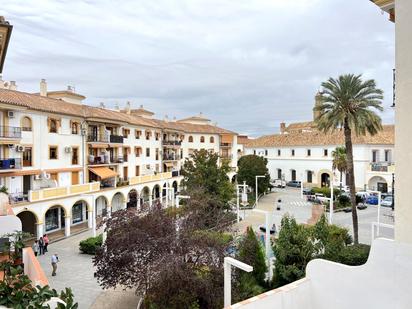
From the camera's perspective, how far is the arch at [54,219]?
3206cm

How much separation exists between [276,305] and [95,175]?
3367 centimetres

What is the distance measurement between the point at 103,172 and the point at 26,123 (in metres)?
9.79

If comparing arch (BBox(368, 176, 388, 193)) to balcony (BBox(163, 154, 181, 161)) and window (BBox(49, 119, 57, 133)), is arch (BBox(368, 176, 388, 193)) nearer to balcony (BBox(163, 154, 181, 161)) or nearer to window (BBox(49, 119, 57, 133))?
balcony (BBox(163, 154, 181, 161))

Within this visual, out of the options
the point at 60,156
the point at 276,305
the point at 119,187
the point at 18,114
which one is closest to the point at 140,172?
the point at 119,187

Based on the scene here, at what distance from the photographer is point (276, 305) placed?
687cm

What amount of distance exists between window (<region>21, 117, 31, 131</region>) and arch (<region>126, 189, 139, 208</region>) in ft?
48.9

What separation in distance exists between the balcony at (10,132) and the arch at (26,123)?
1310 mm

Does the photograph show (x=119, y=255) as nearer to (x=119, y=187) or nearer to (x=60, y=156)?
(x=60, y=156)

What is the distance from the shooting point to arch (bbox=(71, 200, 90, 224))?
3516 cm

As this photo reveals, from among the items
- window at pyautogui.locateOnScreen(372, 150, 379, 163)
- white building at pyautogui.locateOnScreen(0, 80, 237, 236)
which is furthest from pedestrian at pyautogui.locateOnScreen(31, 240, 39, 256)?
window at pyautogui.locateOnScreen(372, 150, 379, 163)

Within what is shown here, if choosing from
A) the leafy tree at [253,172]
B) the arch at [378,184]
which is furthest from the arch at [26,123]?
the arch at [378,184]

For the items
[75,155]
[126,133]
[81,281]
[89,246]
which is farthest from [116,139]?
[81,281]

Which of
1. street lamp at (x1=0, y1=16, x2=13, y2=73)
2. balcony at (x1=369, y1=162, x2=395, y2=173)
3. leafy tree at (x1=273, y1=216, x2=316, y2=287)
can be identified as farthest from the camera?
balcony at (x1=369, y1=162, x2=395, y2=173)

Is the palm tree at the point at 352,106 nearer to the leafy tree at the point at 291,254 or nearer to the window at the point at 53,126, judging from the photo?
the leafy tree at the point at 291,254
